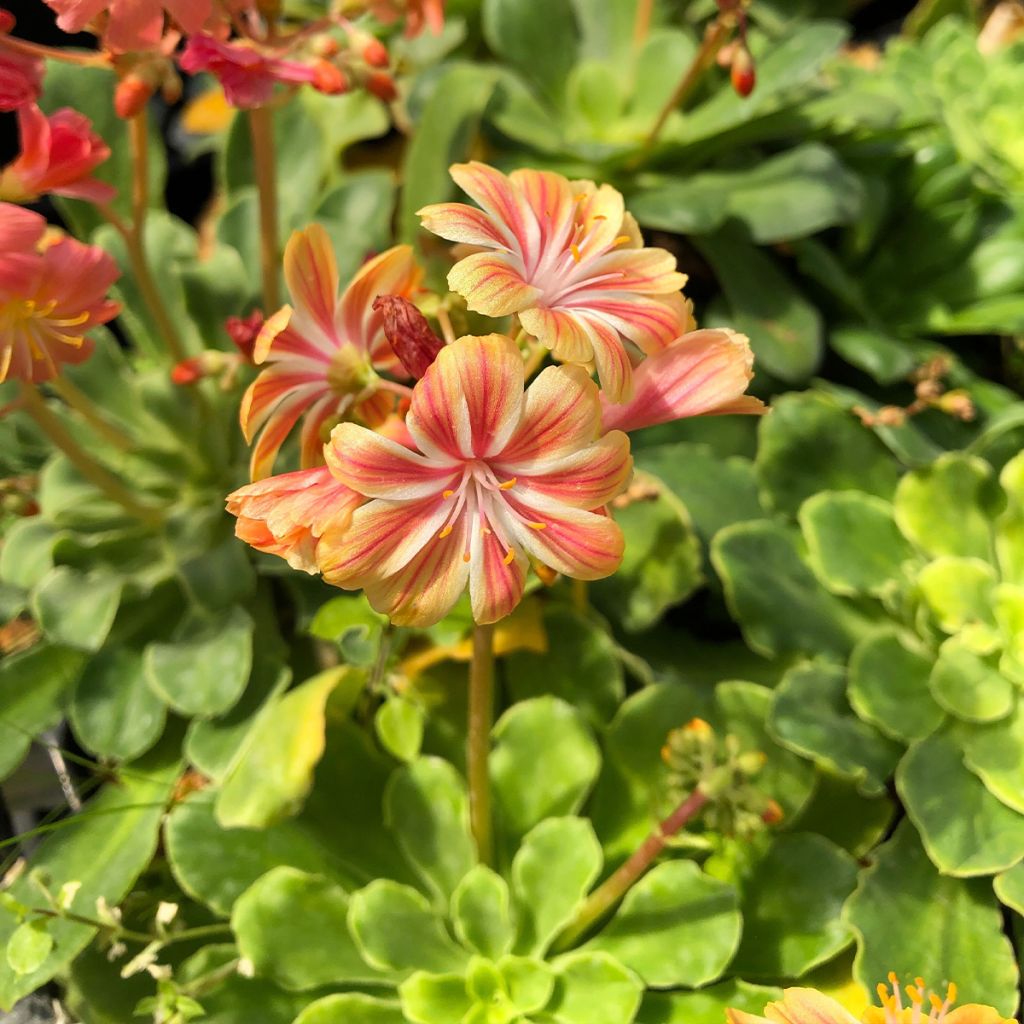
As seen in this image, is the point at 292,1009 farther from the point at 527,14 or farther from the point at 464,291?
the point at 527,14

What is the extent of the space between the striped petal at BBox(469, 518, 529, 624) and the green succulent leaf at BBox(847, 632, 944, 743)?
20.8 inches

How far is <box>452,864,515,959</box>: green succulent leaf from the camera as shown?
926mm

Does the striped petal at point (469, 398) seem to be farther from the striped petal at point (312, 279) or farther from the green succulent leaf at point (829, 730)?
the green succulent leaf at point (829, 730)

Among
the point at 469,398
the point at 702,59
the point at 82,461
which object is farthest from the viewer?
the point at 702,59

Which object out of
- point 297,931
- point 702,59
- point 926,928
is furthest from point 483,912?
point 702,59

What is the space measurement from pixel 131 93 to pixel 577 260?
439mm

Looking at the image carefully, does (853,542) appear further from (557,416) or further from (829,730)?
(557,416)

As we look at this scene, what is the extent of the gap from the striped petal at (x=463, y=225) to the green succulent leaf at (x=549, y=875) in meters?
0.55

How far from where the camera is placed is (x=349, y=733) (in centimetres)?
104

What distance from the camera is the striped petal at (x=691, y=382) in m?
0.67

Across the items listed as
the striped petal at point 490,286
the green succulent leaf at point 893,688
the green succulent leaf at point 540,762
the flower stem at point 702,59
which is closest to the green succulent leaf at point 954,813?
the green succulent leaf at point 893,688

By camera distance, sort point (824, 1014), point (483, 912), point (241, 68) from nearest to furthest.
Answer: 1. point (824, 1014)
2. point (241, 68)
3. point (483, 912)

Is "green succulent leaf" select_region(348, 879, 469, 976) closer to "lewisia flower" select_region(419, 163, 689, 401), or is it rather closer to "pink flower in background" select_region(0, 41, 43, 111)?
"lewisia flower" select_region(419, 163, 689, 401)

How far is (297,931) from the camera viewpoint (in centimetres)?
92
